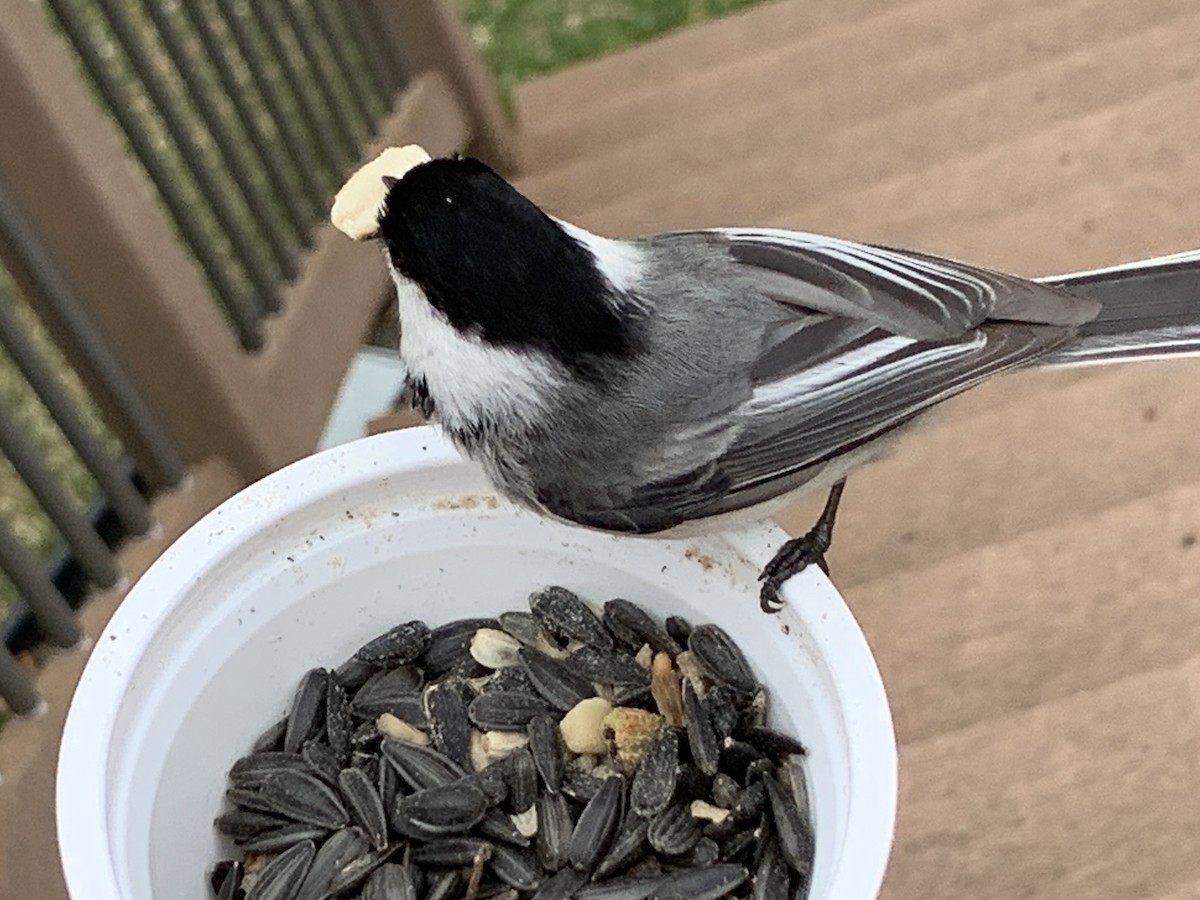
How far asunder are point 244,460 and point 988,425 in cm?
99

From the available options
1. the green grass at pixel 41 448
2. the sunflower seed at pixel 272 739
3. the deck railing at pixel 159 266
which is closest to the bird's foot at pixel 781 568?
the sunflower seed at pixel 272 739

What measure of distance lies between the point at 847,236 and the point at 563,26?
2.09 m

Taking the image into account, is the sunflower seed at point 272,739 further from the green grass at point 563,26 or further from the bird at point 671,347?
the green grass at point 563,26

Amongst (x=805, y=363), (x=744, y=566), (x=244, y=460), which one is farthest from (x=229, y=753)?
(x=244, y=460)

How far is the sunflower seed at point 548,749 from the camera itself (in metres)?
1.09

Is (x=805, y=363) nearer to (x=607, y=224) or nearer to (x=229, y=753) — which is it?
(x=229, y=753)

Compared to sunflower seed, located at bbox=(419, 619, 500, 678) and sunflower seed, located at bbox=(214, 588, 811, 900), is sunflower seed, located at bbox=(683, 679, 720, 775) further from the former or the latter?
sunflower seed, located at bbox=(419, 619, 500, 678)

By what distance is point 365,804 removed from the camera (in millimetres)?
1081

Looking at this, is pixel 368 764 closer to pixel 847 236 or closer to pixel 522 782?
pixel 522 782

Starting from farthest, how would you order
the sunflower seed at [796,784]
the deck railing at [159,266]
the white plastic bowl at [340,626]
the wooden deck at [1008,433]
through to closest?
1. the deck railing at [159,266]
2. the wooden deck at [1008,433]
3. the sunflower seed at [796,784]
4. the white plastic bowl at [340,626]

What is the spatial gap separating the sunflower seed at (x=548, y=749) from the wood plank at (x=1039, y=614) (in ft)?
1.42

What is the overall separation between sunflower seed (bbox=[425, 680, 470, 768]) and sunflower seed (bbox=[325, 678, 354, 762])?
68 millimetres

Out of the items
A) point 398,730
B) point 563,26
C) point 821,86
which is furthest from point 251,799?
point 563,26

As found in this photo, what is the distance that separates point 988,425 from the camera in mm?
1738
